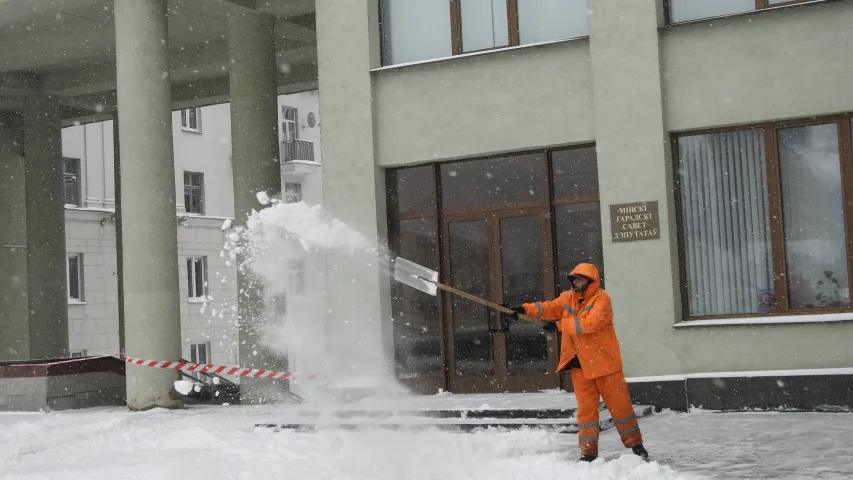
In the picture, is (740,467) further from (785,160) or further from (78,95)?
(78,95)

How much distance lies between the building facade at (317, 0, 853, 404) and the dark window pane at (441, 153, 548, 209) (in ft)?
0.09

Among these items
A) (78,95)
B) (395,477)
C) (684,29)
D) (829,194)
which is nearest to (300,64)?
(78,95)

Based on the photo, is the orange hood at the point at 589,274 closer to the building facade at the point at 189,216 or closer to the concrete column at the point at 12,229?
the concrete column at the point at 12,229

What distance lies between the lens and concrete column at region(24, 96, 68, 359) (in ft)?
88.8

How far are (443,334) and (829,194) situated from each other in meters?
5.67

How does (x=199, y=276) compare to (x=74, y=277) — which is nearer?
(x=74, y=277)

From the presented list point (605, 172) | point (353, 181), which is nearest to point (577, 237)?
point (605, 172)

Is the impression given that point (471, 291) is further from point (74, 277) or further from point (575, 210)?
point (74, 277)

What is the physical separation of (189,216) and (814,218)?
28501mm

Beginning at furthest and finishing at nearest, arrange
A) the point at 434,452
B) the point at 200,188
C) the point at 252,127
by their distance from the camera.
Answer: the point at 200,188, the point at 252,127, the point at 434,452

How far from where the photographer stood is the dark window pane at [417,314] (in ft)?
53.2

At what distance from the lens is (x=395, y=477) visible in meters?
9.20

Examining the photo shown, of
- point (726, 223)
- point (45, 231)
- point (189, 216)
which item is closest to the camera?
point (726, 223)

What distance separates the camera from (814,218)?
13.6 meters
